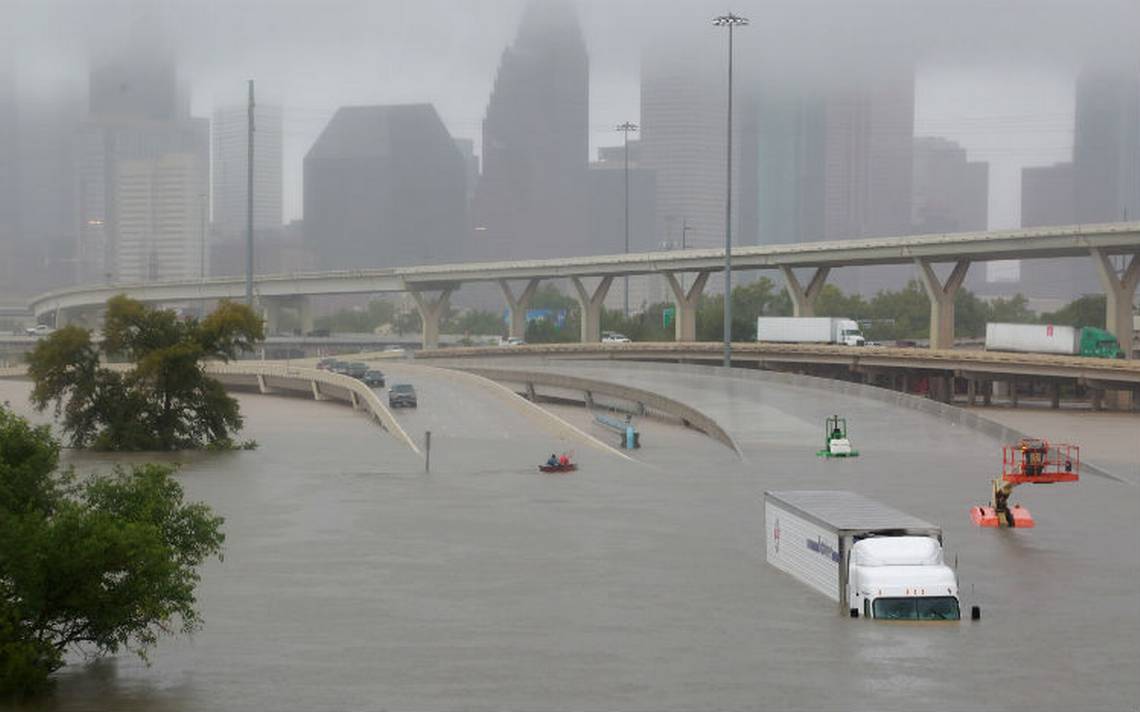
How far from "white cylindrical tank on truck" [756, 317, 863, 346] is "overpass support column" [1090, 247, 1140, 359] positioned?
2212 cm

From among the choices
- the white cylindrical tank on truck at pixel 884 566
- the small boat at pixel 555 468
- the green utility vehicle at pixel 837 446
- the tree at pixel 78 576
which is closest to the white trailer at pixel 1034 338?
the green utility vehicle at pixel 837 446

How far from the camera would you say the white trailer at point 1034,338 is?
389ft

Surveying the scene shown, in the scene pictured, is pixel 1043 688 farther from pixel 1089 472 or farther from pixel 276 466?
pixel 276 466

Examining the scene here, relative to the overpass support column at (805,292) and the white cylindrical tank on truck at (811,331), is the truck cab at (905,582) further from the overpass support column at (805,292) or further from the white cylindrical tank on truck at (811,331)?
the overpass support column at (805,292)

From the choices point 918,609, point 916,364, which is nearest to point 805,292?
point 916,364

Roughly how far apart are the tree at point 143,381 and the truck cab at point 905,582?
168 ft

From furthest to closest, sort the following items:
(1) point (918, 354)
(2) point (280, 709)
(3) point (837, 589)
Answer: (1) point (918, 354) < (3) point (837, 589) < (2) point (280, 709)

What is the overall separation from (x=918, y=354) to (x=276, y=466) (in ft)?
204

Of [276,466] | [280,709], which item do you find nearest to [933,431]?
[276,466]

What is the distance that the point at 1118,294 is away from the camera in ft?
413

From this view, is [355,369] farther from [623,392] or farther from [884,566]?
[884,566]

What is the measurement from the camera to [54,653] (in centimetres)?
3138

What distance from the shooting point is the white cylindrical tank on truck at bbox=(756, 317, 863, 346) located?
14388 centimetres

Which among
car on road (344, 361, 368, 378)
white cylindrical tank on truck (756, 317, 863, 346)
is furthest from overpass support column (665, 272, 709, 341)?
car on road (344, 361, 368, 378)
